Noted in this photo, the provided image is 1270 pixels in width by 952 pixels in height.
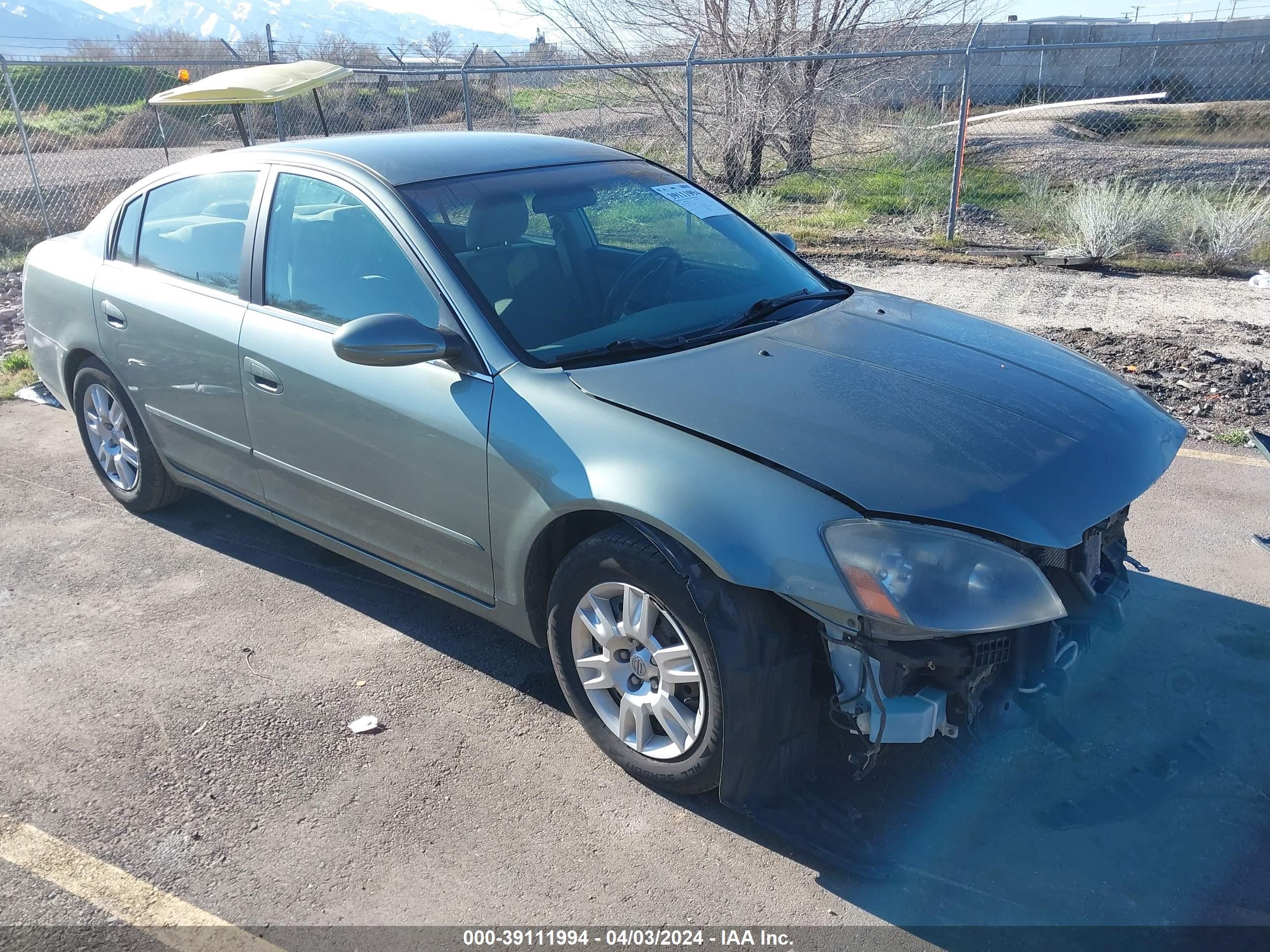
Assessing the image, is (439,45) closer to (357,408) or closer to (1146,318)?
(1146,318)

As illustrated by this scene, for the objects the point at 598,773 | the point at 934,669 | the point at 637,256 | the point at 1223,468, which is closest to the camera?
the point at 934,669

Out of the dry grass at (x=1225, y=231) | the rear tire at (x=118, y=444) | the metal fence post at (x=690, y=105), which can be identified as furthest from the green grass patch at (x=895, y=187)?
the rear tire at (x=118, y=444)

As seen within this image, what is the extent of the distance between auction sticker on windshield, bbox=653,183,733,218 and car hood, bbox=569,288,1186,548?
0.85 metres

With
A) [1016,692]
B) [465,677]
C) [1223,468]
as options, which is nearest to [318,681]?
[465,677]

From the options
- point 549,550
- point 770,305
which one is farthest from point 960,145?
point 549,550

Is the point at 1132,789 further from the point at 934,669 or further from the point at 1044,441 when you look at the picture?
the point at 1044,441

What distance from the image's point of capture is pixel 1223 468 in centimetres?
522

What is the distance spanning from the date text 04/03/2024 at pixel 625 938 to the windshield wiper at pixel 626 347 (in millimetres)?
1614

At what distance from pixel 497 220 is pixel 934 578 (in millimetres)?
2010

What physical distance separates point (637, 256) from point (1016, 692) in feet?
6.73

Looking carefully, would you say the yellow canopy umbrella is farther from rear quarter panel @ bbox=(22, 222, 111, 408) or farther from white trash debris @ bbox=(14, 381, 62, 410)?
rear quarter panel @ bbox=(22, 222, 111, 408)

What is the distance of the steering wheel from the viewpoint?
11.6ft

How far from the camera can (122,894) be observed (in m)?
2.72

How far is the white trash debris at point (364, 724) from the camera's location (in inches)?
133
